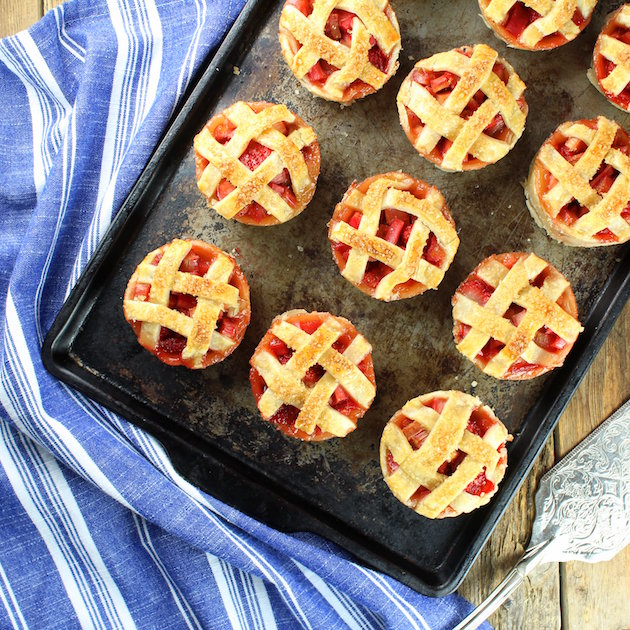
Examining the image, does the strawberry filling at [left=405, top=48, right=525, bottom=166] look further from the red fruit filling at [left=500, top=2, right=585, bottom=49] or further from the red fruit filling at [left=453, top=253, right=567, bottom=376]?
the red fruit filling at [left=453, top=253, right=567, bottom=376]

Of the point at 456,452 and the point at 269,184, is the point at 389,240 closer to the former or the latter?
the point at 269,184

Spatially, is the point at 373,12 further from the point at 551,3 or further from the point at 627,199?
the point at 627,199

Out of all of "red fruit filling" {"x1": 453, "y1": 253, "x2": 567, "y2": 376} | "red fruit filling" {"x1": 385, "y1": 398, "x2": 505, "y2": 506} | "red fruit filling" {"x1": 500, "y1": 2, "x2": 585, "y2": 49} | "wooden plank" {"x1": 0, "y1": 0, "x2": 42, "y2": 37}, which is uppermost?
"wooden plank" {"x1": 0, "y1": 0, "x2": 42, "y2": 37}

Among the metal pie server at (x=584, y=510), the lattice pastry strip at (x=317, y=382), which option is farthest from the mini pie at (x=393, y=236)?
the metal pie server at (x=584, y=510)

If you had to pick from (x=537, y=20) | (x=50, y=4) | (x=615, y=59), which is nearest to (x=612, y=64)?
(x=615, y=59)

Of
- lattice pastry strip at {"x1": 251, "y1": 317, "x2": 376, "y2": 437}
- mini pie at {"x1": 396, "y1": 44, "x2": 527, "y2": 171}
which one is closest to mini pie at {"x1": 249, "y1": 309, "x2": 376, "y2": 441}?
lattice pastry strip at {"x1": 251, "y1": 317, "x2": 376, "y2": 437}
